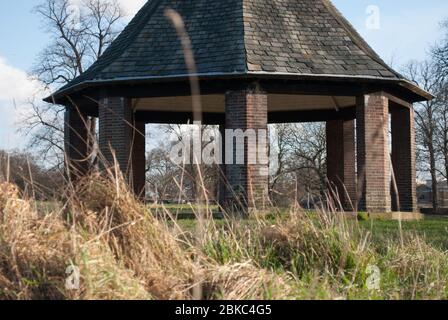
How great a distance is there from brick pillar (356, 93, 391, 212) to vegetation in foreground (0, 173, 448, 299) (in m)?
9.34

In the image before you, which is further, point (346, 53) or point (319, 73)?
point (346, 53)

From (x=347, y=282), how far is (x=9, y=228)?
278cm

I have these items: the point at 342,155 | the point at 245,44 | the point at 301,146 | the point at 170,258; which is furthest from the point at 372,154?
the point at 301,146

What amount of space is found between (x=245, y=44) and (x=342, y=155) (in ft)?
22.1

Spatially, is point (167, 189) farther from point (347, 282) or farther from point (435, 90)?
point (435, 90)

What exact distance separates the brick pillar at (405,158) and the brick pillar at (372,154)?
2.37 m

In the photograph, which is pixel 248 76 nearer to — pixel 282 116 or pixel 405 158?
pixel 405 158

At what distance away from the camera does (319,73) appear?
49.4 ft

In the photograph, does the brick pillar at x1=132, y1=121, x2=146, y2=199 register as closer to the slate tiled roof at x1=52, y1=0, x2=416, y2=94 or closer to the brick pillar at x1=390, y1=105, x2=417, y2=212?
the slate tiled roof at x1=52, y1=0, x2=416, y2=94

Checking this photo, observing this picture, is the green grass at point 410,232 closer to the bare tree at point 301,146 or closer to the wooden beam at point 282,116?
the wooden beam at point 282,116

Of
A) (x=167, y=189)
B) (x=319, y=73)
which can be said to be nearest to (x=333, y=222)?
(x=167, y=189)

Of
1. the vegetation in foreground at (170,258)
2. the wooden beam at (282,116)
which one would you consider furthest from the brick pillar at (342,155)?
the vegetation in foreground at (170,258)
